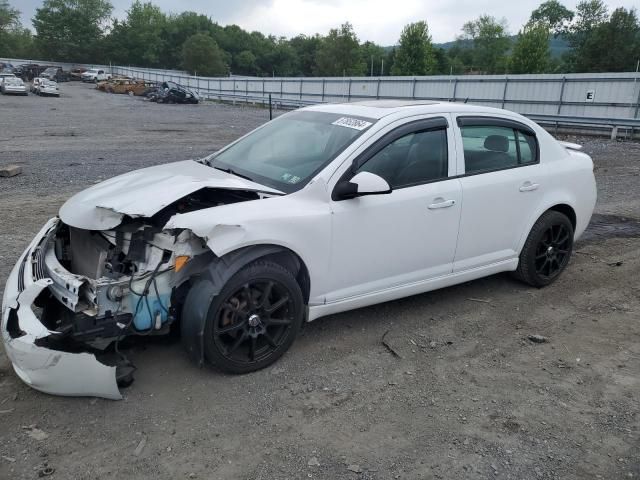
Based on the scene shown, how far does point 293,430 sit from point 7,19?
121 meters

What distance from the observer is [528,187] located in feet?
15.5

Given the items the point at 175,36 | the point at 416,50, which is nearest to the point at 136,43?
the point at 175,36

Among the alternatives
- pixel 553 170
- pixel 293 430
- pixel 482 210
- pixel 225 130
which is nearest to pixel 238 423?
pixel 293 430

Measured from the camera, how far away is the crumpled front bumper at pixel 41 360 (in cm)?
300

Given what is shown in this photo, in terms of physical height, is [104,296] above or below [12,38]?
below

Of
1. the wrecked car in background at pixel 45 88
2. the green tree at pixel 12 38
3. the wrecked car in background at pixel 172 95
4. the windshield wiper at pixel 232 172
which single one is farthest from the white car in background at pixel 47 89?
the green tree at pixel 12 38

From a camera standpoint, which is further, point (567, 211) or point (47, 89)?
point (47, 89)

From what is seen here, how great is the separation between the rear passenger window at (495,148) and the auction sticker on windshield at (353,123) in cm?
91

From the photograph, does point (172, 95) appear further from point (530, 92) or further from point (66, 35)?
point (66, 35)

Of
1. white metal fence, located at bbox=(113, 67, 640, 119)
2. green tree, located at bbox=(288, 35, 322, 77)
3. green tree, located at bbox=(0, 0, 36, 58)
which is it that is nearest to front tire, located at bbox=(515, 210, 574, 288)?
white metal fence, located at bbox=(113, 67, 640, 119)

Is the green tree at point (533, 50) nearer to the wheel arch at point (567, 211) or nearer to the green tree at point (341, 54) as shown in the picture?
the green tree at point (341, 54)

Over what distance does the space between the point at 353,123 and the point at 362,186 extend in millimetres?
766

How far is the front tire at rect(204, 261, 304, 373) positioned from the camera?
3.35 metres

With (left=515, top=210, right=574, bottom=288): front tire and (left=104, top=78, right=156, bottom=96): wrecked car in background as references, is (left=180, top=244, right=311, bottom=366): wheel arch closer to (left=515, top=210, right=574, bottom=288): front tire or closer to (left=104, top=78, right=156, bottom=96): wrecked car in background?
(left=515, top=210, right=574, bottom=288): front tire
